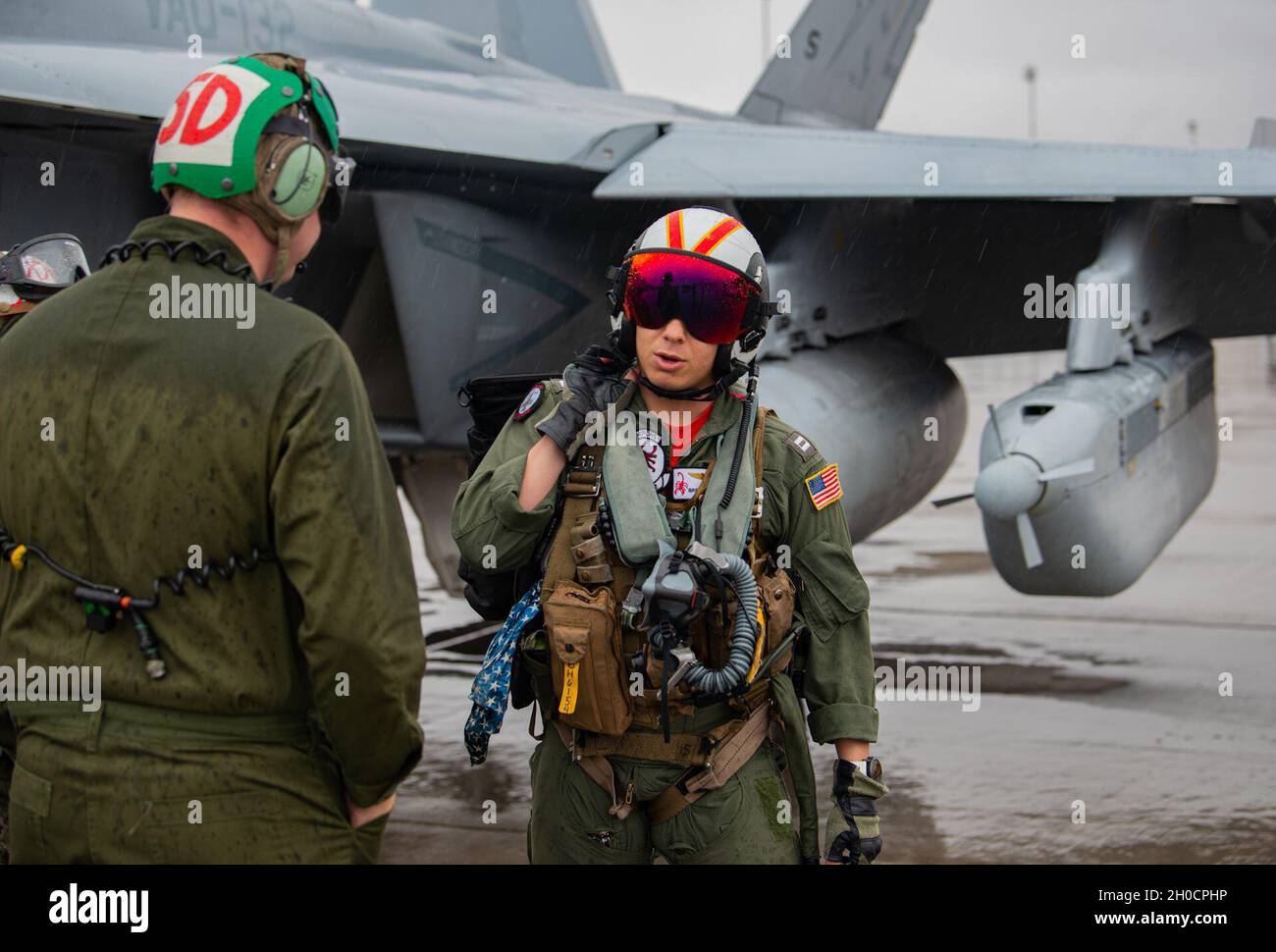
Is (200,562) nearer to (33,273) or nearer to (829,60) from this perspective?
(33,273)

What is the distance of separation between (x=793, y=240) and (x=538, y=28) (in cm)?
375

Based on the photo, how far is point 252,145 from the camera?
1.99 m

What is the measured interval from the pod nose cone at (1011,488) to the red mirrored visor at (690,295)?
9.60 ft

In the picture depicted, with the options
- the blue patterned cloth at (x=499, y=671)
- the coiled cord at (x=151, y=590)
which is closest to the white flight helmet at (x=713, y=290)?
the blue patterned cloth at (x=499, y=671)

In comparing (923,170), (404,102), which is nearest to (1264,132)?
(923,170)

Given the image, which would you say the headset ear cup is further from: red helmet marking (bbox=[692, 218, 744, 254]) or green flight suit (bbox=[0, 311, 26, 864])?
red helmet marking (bbox=[692, 218, 744, 254])

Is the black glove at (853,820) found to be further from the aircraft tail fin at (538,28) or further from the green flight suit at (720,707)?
the aircraft tail fin at (538,28)

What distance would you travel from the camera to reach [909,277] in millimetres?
7160

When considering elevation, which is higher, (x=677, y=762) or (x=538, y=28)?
(x=538, y=28)

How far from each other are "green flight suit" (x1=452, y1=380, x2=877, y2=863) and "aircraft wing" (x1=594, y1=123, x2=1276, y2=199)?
3207mm

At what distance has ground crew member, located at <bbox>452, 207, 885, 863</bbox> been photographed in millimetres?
2559

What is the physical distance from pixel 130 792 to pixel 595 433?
3.58 feet

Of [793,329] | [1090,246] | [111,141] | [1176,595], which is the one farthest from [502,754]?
[1176,595]
